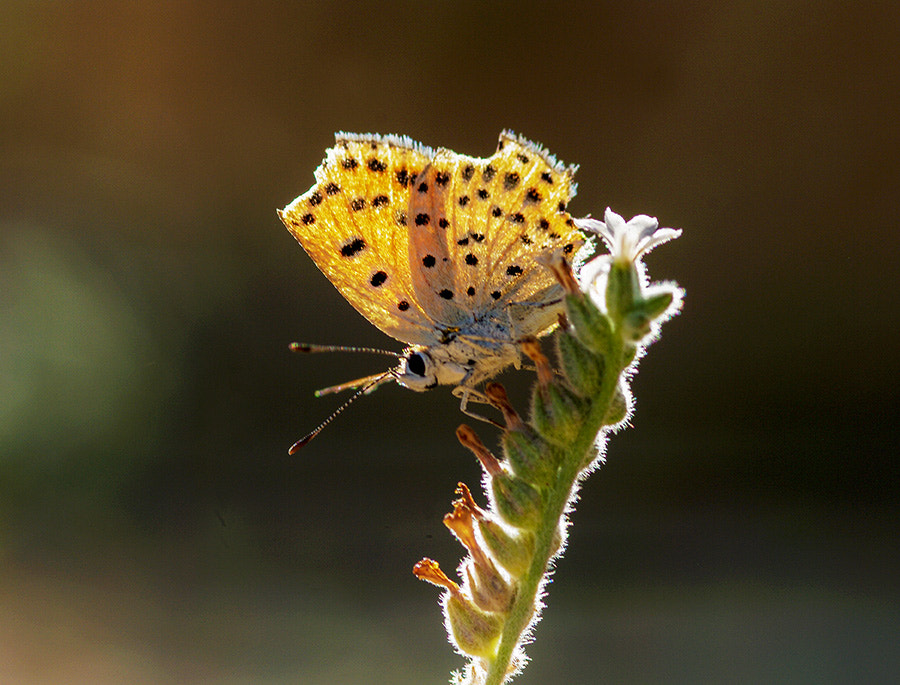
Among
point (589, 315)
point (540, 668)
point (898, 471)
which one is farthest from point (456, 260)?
point (898, 471)

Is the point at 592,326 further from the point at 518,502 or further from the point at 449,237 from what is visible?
the point at 449,237

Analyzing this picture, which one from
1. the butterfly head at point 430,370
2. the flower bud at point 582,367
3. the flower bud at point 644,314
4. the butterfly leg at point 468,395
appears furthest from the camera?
the butterfly head at point 430,370

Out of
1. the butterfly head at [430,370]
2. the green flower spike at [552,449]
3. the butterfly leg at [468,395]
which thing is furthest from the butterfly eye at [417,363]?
the green flower spike at [552,449]

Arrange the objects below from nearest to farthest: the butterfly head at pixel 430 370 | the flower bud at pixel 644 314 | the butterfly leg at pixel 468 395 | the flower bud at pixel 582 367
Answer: the flower bud at pixel 644 314 → the flower bud at pixel 582 367 → the butterfly leg at pixel 468 395 → the butterfly head at pixel 430 370

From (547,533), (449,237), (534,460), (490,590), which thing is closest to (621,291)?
(534,460)

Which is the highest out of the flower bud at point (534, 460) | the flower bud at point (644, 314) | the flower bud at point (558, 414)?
the flower bud at point (644, 314)

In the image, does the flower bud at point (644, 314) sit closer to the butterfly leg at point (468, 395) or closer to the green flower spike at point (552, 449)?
the green flower spike at point (552, 449)

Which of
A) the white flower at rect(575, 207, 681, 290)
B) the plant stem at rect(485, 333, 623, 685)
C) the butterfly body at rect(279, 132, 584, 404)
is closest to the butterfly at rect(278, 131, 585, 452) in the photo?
the butterfly body at rect(279, 132, 584, 404)
